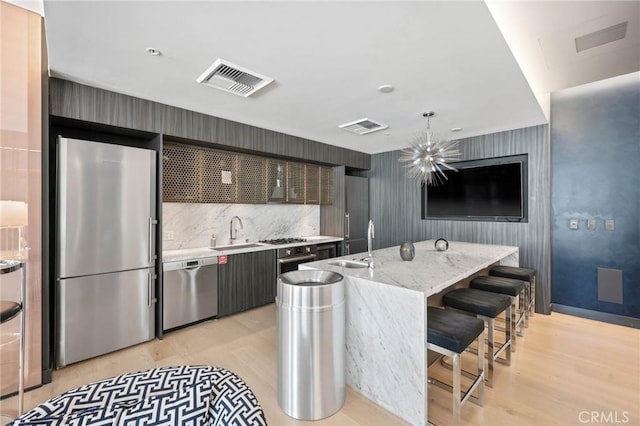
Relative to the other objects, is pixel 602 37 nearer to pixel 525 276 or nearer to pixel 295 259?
pixel 525 276

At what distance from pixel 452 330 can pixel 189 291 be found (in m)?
2.70

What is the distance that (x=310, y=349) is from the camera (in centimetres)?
187

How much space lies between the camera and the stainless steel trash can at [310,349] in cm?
187

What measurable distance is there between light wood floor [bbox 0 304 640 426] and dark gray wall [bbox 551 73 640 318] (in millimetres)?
439

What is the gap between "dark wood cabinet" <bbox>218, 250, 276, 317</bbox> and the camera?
3521 mm

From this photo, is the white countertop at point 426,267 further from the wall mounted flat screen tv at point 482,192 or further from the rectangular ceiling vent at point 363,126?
the rectangular ceiling vent at point 363,126

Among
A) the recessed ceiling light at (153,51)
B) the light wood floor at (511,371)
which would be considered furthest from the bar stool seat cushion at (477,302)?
the recessed ceiling light at (153,51)

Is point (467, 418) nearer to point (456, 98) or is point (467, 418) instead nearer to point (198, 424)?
point (198, 424)

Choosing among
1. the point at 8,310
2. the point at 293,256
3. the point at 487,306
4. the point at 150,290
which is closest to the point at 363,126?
the point at 293,256

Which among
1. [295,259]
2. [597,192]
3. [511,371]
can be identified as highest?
[597,192]

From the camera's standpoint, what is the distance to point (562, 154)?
12.4ft

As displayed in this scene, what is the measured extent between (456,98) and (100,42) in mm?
2969

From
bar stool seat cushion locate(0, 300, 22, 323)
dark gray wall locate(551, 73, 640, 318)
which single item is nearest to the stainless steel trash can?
bar stool seat cushion locate(0, 300, 22, 323)

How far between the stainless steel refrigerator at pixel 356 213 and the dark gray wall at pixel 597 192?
2.88 m
